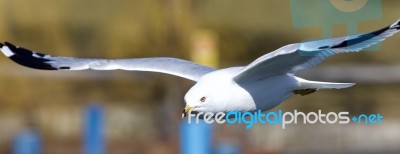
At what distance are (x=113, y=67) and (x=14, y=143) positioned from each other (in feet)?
12.1

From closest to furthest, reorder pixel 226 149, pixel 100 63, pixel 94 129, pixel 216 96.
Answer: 1. pixel 216 96
2. pixel 100 63
3. pixel 94 129
4. pixel 226 149

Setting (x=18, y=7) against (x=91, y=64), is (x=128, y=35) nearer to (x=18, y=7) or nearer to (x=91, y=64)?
(x=18, y=7)

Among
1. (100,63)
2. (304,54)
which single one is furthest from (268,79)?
(100,63)

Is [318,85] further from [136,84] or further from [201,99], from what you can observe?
[136,84]

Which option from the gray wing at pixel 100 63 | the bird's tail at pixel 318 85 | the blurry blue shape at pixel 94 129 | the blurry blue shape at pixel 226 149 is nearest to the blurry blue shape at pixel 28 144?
the blurry blue shape at pixel 94 129

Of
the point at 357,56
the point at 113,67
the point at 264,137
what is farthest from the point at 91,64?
the point at 264,137

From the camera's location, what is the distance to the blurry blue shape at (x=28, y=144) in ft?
13.1

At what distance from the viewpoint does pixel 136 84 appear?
5.29 metres

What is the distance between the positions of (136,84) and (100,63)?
14.4 ft

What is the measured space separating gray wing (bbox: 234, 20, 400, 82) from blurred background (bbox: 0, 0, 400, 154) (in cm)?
303

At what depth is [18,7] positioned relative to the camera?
4.89m

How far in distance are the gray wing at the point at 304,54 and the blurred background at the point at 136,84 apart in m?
3.03

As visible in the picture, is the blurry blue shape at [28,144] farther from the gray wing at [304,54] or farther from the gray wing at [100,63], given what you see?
the gray wing at [304,54]

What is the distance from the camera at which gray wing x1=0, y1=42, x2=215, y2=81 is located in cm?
84
